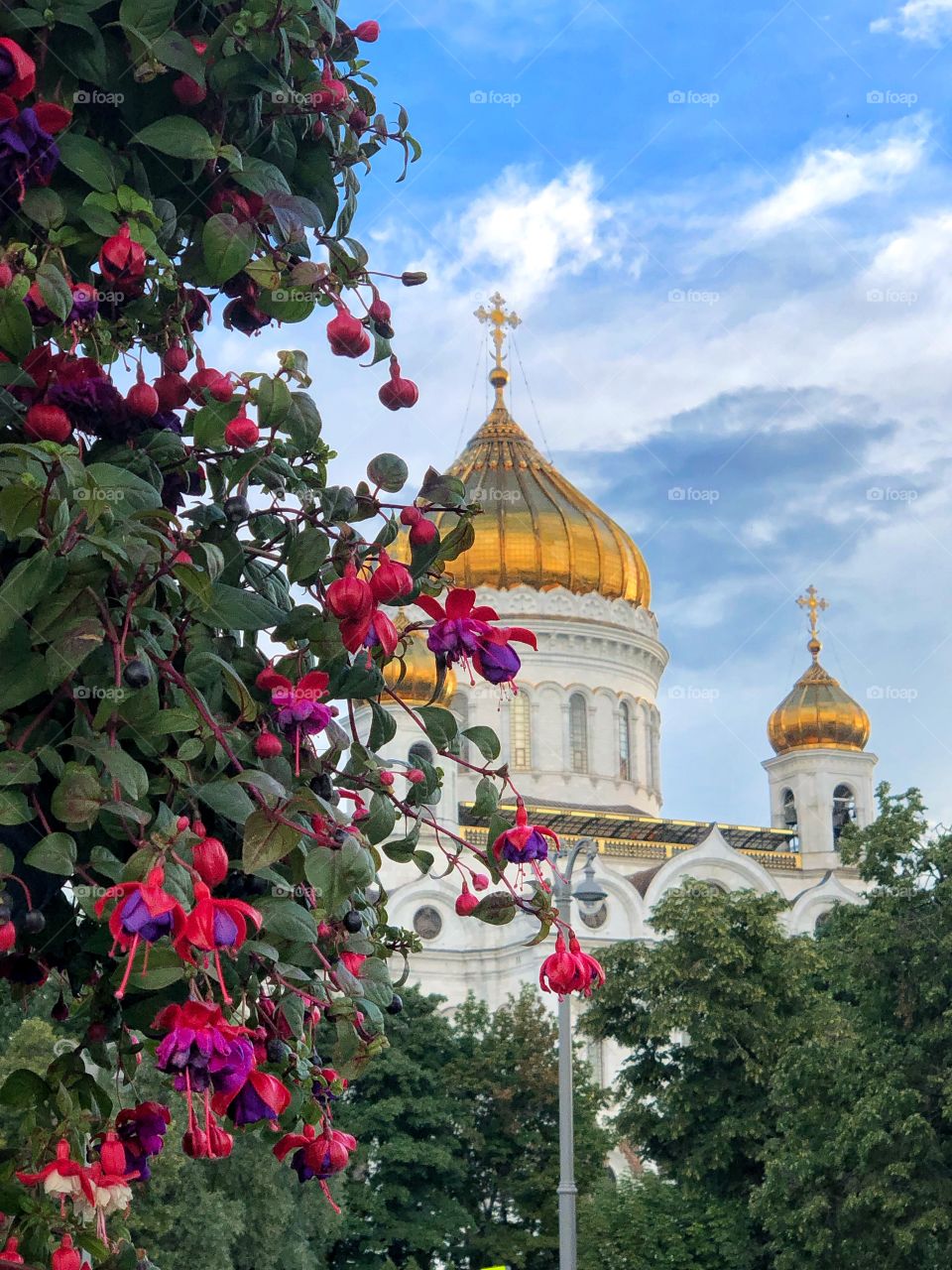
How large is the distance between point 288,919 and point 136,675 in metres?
0.49

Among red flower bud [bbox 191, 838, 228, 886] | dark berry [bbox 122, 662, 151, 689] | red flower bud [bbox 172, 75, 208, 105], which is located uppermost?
red flower bud [bbox 172, 75, 208, 105]

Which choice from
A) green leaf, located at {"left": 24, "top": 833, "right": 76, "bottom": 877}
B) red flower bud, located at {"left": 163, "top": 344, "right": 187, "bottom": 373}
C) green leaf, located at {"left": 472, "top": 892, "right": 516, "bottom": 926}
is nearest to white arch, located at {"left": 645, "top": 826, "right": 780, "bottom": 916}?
green leaf, located at {"left": 472, "top": 892, "right": 516, "bottom": 926}

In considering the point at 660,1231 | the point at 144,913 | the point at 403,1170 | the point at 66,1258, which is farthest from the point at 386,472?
the point at 403,1170

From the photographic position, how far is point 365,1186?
30547mm

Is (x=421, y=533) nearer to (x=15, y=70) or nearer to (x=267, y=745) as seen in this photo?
(x=267, y=745)

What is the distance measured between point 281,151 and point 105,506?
4.37 ft

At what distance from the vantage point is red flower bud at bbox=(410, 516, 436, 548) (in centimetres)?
350

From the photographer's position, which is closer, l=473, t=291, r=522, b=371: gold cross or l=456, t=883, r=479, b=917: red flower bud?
l=456, t=883, r=479, b=917: red flower bud

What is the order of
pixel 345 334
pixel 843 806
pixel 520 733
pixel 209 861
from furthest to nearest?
pixel 843 806 < pixel 520 733 < pixel 345 334 < pixel 209 861

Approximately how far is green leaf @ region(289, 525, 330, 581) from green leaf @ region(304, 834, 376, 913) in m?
0.60

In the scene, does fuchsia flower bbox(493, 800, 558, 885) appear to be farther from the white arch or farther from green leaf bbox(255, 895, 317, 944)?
the white arch

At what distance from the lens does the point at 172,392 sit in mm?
3682

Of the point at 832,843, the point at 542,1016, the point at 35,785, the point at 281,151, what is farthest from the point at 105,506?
the point at 832,843

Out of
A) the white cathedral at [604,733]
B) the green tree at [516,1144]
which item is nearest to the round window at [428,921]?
the white cathedral at [604,733]
